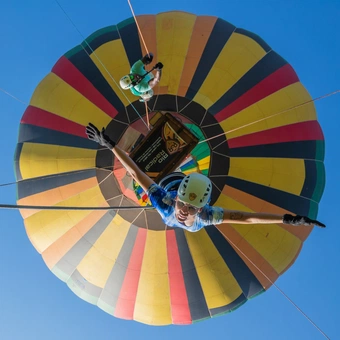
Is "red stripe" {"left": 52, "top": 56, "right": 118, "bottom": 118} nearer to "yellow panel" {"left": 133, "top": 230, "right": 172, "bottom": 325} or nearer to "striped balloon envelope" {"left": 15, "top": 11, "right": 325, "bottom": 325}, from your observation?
"striped balloon envelope" {"left": 15, "top": 11, "right": 325, "bottom": 325}

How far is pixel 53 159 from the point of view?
6359 millimetres

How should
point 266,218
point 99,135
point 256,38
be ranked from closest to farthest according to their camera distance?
point 266,218, point 99,135, point 256,38

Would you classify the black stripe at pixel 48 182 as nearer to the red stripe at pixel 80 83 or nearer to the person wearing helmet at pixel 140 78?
the red stripe at pixel 80 83

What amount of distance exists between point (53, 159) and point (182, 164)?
196 centimetres

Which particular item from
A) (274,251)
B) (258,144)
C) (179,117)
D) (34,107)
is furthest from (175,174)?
(34,107)

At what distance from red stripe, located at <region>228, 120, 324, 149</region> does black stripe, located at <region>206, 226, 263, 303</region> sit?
53.4 inches

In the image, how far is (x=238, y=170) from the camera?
632 cm

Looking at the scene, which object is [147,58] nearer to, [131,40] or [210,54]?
[131,40]

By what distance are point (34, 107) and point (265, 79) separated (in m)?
3.66

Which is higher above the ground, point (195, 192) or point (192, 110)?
point (192, 110)

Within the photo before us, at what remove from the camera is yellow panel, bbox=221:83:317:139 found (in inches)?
249

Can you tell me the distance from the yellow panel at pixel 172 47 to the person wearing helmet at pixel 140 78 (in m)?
0.61

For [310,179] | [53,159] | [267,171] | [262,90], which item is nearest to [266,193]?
[267,171]

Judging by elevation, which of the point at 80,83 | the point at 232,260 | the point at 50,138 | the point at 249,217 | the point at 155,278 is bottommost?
the point at 155,278
